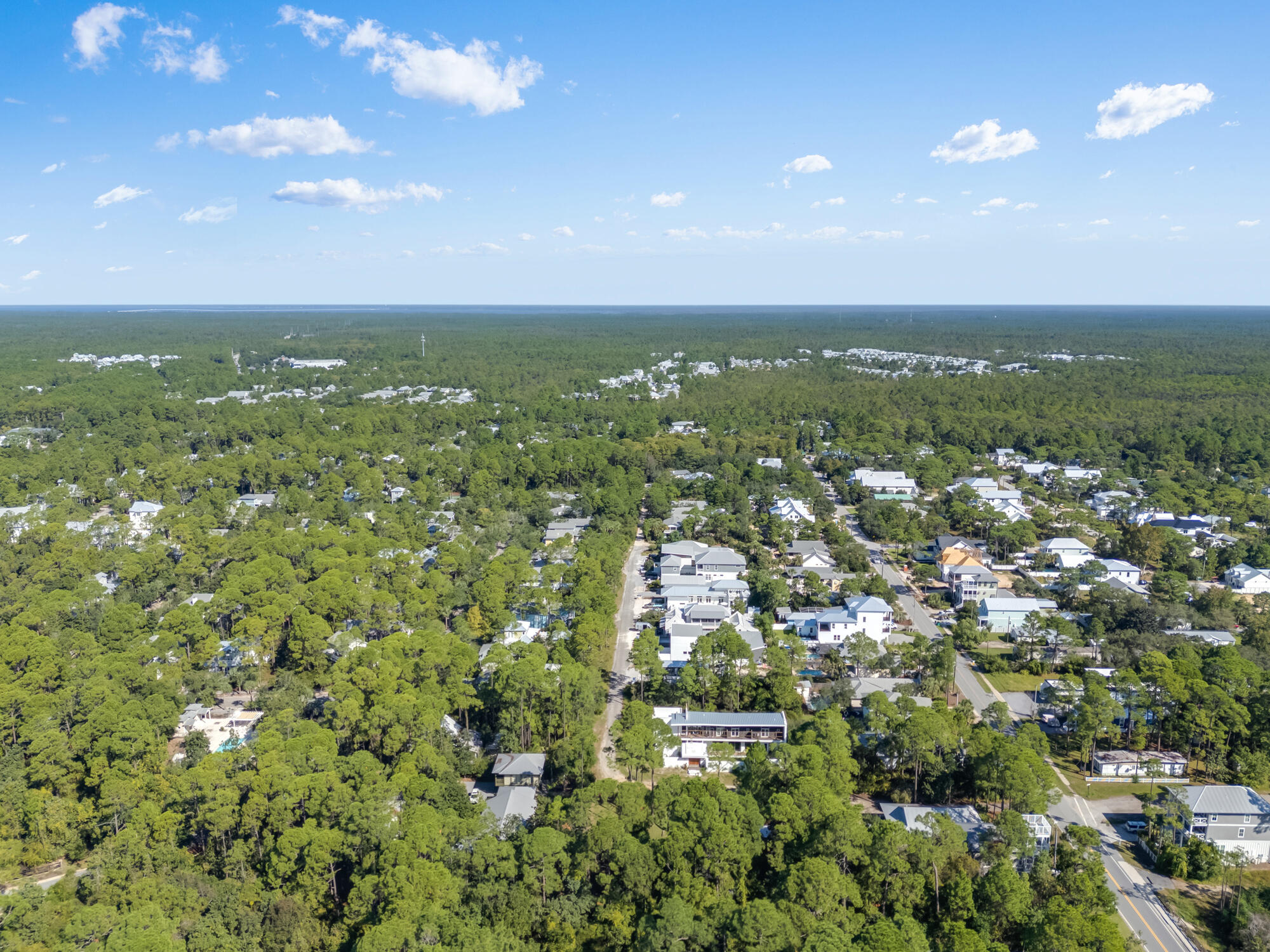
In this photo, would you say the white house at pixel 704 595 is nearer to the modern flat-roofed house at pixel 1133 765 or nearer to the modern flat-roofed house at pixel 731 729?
the modern flat-roofed house at pixel 731 729

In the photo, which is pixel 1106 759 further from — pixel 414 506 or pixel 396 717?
pixel 414 506

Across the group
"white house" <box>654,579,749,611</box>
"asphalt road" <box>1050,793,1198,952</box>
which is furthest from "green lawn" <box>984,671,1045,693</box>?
"white house" <box>654,579,749,611</box>

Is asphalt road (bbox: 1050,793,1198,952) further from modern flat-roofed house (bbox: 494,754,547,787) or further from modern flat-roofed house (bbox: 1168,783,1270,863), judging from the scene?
modern flat-roofed house (bbox: 494,754,547,787)

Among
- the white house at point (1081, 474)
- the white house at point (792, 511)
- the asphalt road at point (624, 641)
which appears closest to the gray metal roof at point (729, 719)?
the asphalt road at point (624, 641)

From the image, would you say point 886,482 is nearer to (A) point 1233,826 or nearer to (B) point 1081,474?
(B) point 1081,474

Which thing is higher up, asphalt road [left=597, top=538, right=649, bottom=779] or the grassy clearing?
asphalt road [left=597, top=538, right=649, bottom=779]
